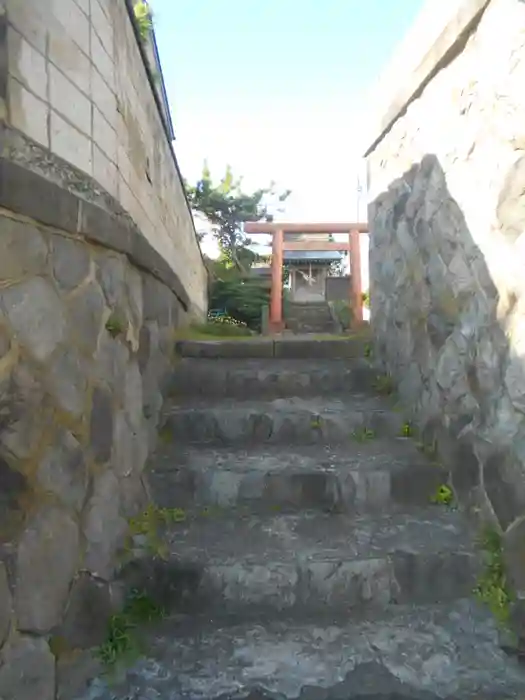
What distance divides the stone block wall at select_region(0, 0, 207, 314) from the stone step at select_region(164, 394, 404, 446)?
3.41ft

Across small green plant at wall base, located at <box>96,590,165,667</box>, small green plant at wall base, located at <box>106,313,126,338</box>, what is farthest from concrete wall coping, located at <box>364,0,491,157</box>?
small green plant at wall base, located at <box>96,590,165,667</box>

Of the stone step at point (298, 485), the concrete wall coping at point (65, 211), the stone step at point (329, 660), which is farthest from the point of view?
the stone step at point (298, 485)

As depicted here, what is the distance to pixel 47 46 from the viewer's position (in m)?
1.71

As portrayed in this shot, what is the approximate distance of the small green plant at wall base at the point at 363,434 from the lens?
2.94m

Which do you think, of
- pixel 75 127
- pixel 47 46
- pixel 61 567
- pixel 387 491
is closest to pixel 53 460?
pixel 61 567

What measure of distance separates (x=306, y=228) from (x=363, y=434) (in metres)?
7.52

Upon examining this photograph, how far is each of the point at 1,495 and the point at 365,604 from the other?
52.2 inches

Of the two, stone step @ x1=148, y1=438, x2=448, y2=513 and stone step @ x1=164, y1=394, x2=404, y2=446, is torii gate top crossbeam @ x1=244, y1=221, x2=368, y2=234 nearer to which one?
stone step @ x1=164, y1=394, x2=404, y2=446

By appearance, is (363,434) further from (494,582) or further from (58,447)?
(58,447)

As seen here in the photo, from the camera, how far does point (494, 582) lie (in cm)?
207

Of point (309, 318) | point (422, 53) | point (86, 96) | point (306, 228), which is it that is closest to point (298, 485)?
point (86, 96)

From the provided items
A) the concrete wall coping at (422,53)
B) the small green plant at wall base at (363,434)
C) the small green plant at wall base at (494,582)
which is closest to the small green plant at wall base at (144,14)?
the concrete wall coping at (422,53)

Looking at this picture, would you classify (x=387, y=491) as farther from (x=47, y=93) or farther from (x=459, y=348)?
(x=47, y=93)

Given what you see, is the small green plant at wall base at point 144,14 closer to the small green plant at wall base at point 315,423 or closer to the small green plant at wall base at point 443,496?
the small green plant at wall base at point 315,423
